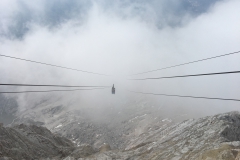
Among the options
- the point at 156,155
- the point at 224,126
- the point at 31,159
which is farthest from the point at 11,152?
the point at 224,126

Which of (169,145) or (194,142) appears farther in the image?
(169,145)

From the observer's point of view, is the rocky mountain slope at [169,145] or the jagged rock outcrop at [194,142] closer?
the jagged rock outcrop at [194,142]

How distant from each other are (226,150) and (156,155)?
953 inches

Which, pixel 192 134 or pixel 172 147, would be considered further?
pixel 192 134

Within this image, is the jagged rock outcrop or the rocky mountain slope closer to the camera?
the jagged rock outcrop

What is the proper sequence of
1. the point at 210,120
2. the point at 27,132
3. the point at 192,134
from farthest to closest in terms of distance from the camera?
the point at 27,132 → the point at 210,120 → the point at 192,134

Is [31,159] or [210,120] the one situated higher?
[210,120]

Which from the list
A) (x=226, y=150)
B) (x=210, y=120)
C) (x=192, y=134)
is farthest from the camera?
(x=210, y=120)

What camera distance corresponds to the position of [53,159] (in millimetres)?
74562

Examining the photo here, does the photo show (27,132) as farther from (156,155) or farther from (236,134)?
(236,134)

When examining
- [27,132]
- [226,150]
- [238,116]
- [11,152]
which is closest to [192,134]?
[238,116]

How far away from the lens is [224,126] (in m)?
74.9

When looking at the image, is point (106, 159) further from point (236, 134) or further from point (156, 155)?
point (236, 134)

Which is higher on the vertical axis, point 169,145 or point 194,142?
point 194,142
